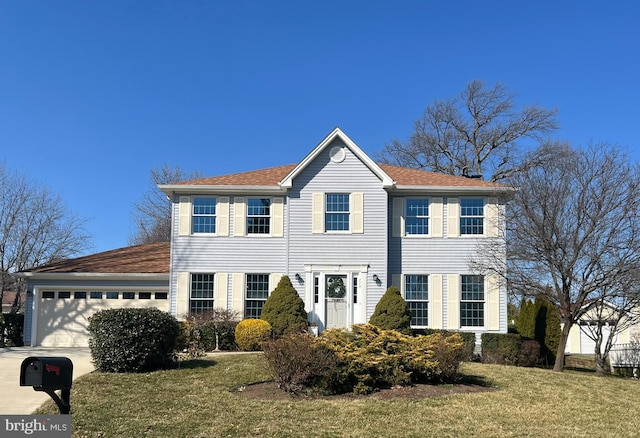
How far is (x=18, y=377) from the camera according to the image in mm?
12477

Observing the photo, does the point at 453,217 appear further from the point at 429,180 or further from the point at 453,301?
the point at 453,301

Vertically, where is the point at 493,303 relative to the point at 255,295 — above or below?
below

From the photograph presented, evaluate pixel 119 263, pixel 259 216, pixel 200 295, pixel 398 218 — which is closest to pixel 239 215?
pixel 259 216

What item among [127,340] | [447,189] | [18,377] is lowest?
[18,377]

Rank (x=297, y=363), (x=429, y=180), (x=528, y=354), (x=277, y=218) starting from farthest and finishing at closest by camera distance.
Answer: (x=429, y=180)
(x=277, y=218)
(x=528, y=354)
(x=297, y=363)

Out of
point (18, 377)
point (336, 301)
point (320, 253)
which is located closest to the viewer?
point (18, 377)

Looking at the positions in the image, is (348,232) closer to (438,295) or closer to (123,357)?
(438,295)

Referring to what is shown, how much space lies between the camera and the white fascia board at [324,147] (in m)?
20.2

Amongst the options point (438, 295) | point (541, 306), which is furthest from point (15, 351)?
point (541, 306)

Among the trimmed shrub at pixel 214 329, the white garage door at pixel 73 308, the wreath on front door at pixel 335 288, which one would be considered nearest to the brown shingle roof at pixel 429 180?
the wreath on front door at pixel 335 288

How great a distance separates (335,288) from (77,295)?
9.34m

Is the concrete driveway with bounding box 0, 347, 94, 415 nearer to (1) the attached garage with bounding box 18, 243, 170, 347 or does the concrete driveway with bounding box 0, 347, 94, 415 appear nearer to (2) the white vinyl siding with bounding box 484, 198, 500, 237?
(1) the attached garage with bounding box 18, 243, 170, 347

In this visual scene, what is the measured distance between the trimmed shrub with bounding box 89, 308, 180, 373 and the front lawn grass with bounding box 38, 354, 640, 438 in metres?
0.40

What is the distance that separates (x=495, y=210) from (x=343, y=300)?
6.33 meters
